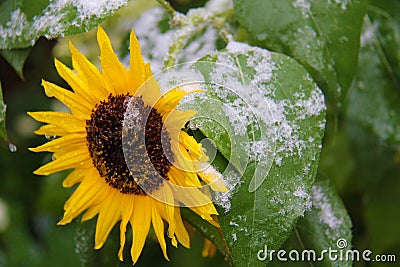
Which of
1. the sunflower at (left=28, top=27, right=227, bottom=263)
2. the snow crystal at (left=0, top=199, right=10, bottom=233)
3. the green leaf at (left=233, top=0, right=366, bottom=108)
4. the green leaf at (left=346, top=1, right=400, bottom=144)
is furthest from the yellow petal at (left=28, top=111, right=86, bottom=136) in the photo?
the snow crystal at (left=0, top=199, right=10, bottom=233)

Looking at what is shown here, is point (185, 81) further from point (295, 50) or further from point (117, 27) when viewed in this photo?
point (117, 27)

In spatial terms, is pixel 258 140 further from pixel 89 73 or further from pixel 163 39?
pixel 163 39

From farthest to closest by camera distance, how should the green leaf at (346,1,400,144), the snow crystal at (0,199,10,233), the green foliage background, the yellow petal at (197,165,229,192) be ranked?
1. the snow crystal at (0,199,10,233)
2. the green leaf at (346,1,400,144)
3. the green foliage background
4. the yellow petal at (197,165,229,192)

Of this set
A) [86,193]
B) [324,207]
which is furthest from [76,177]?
[324,207]

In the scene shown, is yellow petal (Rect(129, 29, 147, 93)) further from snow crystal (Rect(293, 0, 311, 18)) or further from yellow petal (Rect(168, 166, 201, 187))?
snow crystal (Rect(293, 0, 311, 18))

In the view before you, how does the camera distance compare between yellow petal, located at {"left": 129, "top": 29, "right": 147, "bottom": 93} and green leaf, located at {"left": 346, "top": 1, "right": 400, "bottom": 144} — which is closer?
yellow petal, located at {"left": 129, "top": 29, "right": 147, "bottom": 93}

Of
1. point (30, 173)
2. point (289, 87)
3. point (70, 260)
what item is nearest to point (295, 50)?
point (289, 87)

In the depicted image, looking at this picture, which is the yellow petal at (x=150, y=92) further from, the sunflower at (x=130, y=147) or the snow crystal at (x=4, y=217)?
the snow crystal at (x=4, y=217)
